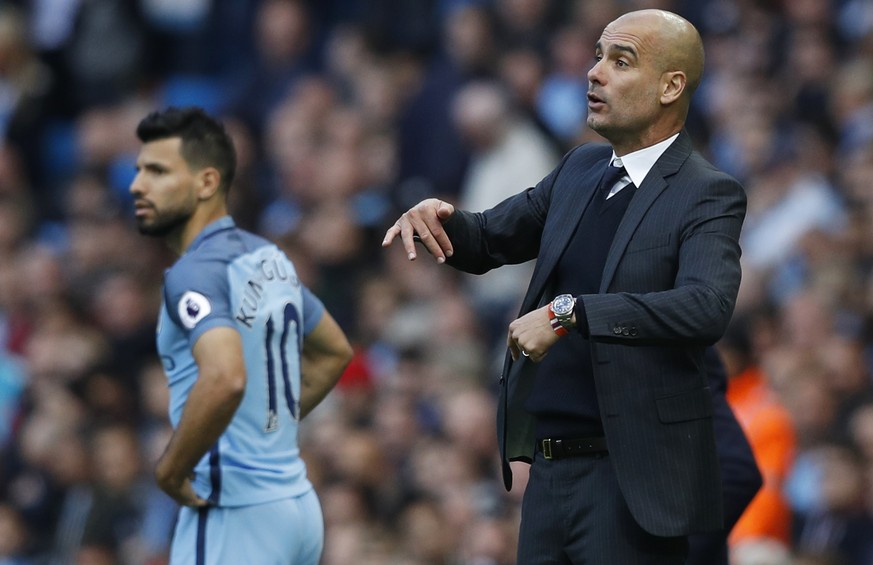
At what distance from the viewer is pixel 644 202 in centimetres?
477

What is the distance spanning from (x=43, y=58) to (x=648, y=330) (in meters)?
11.5

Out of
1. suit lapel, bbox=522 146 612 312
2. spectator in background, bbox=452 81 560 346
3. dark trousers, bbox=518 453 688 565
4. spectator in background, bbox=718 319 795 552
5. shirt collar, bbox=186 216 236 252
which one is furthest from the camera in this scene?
spectator in background, bbox=452 81 560 346

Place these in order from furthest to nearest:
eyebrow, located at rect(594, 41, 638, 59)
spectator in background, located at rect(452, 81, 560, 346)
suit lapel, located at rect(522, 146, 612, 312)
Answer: spectator in background, located at rect(452, 81, 560, 346)
suit lapel, located at rect(522, 146, 612, 312)
eyebrow, located at rect(594, 41, 638, 59)

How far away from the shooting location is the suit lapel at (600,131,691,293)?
4.73 metres

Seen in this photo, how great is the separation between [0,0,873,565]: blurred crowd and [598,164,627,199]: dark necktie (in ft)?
8.14

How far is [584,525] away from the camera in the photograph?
4762mm

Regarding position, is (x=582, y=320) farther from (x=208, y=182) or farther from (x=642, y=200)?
(x=208, y=182)

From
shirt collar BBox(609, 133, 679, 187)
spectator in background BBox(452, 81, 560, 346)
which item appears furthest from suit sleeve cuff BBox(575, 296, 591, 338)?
spectator in background BBox(452, 81, 560, 346)

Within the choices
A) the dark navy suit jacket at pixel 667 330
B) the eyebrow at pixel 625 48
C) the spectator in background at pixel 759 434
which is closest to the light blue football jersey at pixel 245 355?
the dark navy suit jacket at pixel 667 330

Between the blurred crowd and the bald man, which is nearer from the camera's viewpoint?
the bald man

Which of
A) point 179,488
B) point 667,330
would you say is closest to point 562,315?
point 667,330

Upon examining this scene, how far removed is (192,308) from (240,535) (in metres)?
0.80

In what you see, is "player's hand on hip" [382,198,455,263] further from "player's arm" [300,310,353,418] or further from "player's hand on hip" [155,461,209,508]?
"player's arm" [300,310,353,418]

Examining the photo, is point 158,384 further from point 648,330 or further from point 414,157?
point 648,330
